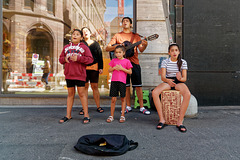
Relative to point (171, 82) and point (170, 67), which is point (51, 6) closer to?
point (170, 67)

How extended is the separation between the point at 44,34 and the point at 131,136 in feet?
17.4

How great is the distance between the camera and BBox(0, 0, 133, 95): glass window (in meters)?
6.01

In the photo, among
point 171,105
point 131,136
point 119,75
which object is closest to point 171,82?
point 171,105

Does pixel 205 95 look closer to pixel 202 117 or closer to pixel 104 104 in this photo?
pixel 202 117

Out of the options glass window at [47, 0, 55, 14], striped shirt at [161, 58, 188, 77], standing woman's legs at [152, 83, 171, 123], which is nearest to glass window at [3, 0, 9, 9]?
glass window at [47, 0, 55, 14]

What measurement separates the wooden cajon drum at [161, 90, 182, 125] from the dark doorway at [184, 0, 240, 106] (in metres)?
2.09


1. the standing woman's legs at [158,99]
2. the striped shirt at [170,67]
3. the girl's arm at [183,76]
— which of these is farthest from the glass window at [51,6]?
the girl's arm at [183,76]

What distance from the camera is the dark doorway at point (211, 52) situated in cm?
523

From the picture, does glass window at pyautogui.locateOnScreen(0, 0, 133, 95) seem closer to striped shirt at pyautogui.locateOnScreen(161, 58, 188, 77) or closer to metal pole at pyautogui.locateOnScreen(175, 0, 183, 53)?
Answer: metal pole at pyautogui.locateOnScreen(175, 0, 183, 53)

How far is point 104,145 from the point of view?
2271 millimetres

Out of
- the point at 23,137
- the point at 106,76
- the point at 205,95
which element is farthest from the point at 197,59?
the point at 23,137

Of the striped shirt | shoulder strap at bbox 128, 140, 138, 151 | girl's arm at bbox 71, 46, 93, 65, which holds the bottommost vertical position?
shoulder strap at bbox 128, 140, 138, 151

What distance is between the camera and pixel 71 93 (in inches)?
149

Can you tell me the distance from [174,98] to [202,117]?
126 centimetres
